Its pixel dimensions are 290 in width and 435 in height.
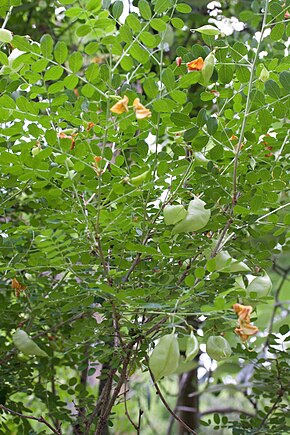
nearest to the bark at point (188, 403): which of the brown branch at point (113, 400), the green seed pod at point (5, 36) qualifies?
the brown branch at point (113, 400)

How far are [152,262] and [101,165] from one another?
134 mm

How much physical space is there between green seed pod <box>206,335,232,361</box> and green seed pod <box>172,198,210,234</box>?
3.6 inches

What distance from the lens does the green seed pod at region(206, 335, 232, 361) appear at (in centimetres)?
50

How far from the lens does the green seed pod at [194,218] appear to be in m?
0.49

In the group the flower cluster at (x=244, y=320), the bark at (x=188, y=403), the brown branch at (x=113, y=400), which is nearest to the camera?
the flower cluster at (x=244, y=320)

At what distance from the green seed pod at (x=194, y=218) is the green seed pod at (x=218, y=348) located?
92 mm

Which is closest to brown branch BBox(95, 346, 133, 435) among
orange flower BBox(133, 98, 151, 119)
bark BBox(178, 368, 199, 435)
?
orange flower BBox(133, 98, 151, 119)

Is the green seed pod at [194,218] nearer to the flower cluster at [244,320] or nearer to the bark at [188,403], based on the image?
the flower cluster at [244,320]

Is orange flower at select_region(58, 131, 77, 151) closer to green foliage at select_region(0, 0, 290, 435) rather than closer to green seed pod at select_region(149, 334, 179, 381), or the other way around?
green foliage at select_region(0, 0, 290, 435)

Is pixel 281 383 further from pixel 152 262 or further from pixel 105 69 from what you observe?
pixel 105 69

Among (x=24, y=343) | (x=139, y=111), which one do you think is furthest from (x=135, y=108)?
(x=24, y=343)

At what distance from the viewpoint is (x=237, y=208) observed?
0.50 m

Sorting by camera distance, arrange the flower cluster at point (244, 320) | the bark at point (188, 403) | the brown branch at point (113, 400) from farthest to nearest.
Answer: the bark at point (188, 403) < the brown branch at point (113, 400) < the flower cluster at point (244, 320)

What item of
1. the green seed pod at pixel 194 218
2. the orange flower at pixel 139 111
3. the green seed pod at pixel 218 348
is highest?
the orange flower at pixel 139 111
